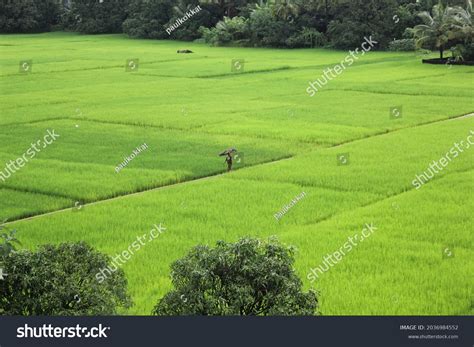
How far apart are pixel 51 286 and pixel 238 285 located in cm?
151

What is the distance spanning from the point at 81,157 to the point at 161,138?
9.59ft

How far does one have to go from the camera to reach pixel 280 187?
15.5 m

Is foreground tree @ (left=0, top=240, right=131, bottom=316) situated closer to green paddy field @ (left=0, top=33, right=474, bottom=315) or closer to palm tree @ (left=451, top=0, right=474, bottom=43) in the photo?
green paddy field @ (left=0, top=33, right=474, bottom=315)

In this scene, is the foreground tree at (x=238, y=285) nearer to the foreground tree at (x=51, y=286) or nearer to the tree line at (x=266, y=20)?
the foreground tree at (x=51, y=286)

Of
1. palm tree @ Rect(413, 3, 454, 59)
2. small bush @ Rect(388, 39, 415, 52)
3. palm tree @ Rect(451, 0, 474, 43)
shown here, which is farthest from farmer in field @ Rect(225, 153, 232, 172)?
small bush @ Rect(388, 39, 415, 52)

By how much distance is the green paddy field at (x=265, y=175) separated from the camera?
35.6 feet

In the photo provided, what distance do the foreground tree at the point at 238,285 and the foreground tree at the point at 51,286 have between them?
585mm

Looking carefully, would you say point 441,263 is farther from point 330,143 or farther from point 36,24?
point 36,24

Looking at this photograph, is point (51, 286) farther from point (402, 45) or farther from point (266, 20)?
point (266, 20)

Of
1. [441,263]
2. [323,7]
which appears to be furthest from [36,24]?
[441,263]

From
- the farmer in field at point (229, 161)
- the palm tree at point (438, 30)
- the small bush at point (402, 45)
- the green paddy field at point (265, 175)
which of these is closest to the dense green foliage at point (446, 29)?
the palm tree at point (438, 30)

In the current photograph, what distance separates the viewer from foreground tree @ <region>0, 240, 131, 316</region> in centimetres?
728

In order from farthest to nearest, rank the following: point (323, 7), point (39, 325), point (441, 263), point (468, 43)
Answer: point (323, 7) < point (468, 43) < point (441, 263) < point (39, 325)

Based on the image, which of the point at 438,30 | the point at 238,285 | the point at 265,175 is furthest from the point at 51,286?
the point at 438,30
